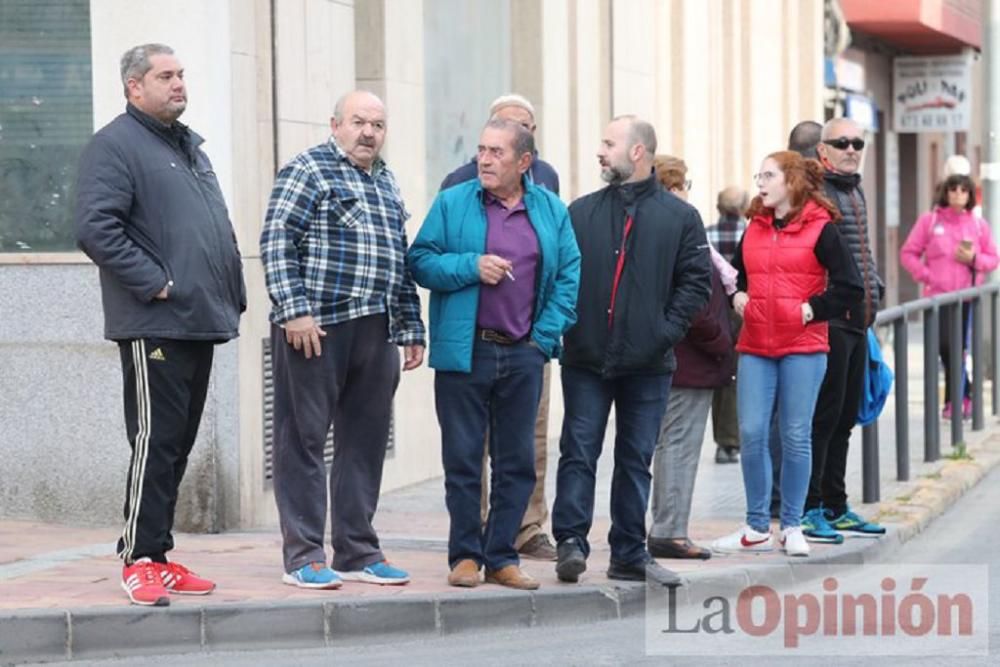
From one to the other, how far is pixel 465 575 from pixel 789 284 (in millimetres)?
2171

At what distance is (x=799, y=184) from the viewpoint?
991cm

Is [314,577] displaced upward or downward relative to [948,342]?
downward

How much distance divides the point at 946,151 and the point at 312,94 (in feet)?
84.9

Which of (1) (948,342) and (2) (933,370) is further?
(1) (948,342)

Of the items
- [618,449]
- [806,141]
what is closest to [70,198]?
[618,449]

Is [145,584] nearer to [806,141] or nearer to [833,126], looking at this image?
[833,126]

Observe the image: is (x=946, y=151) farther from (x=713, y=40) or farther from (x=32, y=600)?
(x=32, y=600)

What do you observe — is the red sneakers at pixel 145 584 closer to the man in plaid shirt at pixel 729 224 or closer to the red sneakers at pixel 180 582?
the red sneakers at pixel 180 582

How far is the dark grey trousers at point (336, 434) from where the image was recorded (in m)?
8.58

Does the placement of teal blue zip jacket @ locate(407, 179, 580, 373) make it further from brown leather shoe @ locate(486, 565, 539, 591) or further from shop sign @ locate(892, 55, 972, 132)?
shop sign @ locate(892, 55, 972, 132)

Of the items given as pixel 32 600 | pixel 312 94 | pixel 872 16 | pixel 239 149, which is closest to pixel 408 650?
pixel 32 600

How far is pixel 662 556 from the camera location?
9883 mm

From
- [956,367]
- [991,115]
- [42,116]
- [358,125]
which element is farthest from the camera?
[991,115]

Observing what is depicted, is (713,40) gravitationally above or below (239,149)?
above
